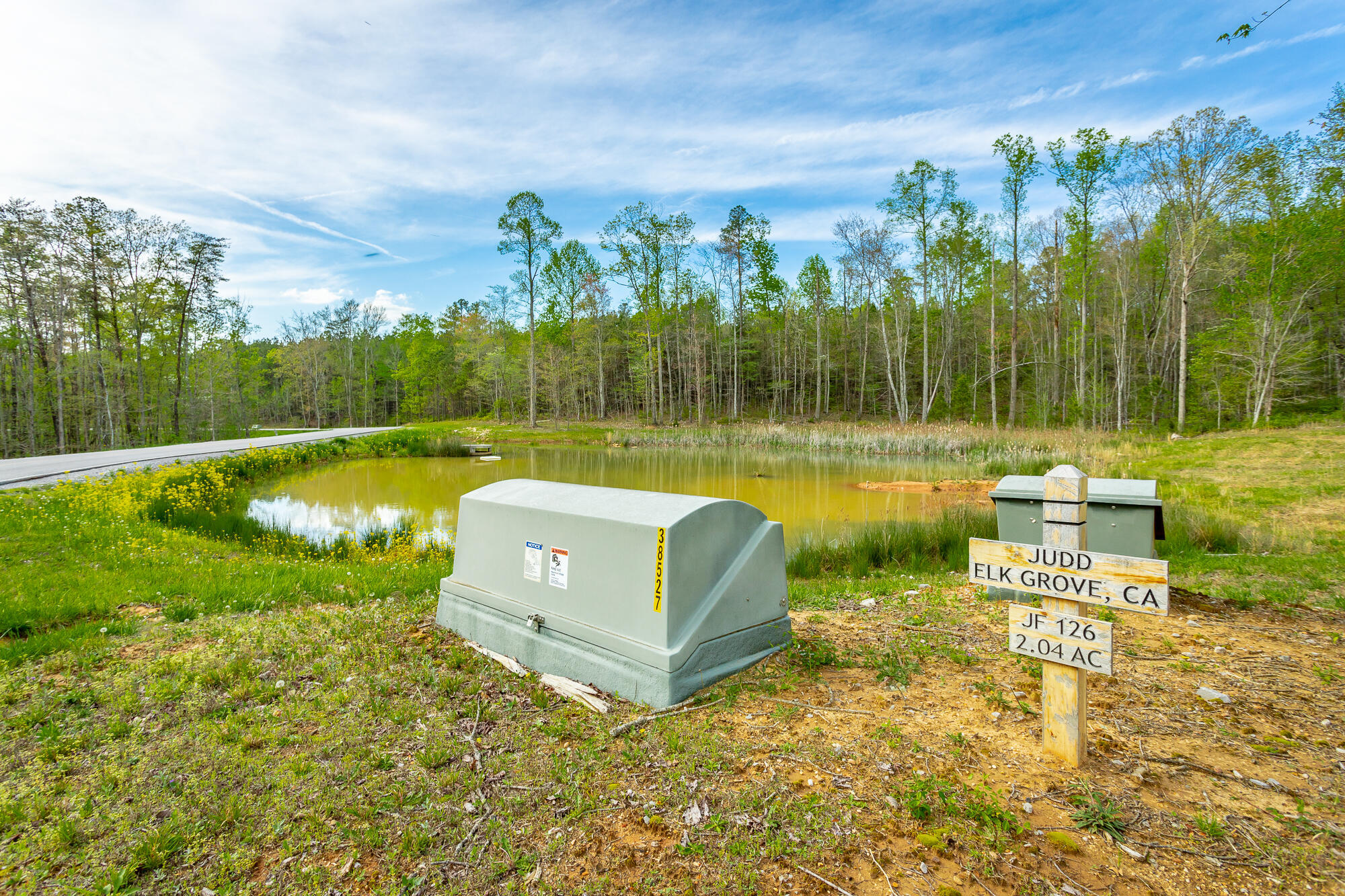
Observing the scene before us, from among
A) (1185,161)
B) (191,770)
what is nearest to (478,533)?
(191,770)

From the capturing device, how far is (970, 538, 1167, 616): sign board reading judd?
2303 millimetres

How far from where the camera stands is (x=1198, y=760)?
8.41ft

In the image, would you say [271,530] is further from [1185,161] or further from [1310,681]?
[1185,161]

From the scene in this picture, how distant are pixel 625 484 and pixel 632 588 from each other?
13958 millimetres

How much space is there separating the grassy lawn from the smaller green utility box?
669 mm

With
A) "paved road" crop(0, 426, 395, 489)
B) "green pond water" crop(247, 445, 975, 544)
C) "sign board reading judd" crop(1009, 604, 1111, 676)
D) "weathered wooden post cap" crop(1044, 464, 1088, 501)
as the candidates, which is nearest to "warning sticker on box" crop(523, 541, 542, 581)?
"sign board reading judd" crop(1009, 604, 1111, 676)

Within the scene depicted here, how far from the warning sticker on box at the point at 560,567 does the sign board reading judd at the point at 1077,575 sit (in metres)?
2.29

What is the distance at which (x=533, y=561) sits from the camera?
3.88 metres

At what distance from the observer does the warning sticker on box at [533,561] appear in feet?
12.6

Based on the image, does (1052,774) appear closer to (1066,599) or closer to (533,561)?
(1066,599)

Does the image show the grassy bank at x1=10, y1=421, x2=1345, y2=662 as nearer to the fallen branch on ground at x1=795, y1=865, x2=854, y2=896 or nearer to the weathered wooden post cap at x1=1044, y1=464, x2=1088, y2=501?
the weathered wooden post cap at x1=1044, y1=464, x2=1088, y2=501

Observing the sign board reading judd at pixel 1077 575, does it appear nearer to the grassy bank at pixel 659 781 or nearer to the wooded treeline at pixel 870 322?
the grassy bank at pixel 659 781

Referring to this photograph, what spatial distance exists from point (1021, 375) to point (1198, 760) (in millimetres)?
49035

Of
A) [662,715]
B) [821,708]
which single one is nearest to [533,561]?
[662,715]
